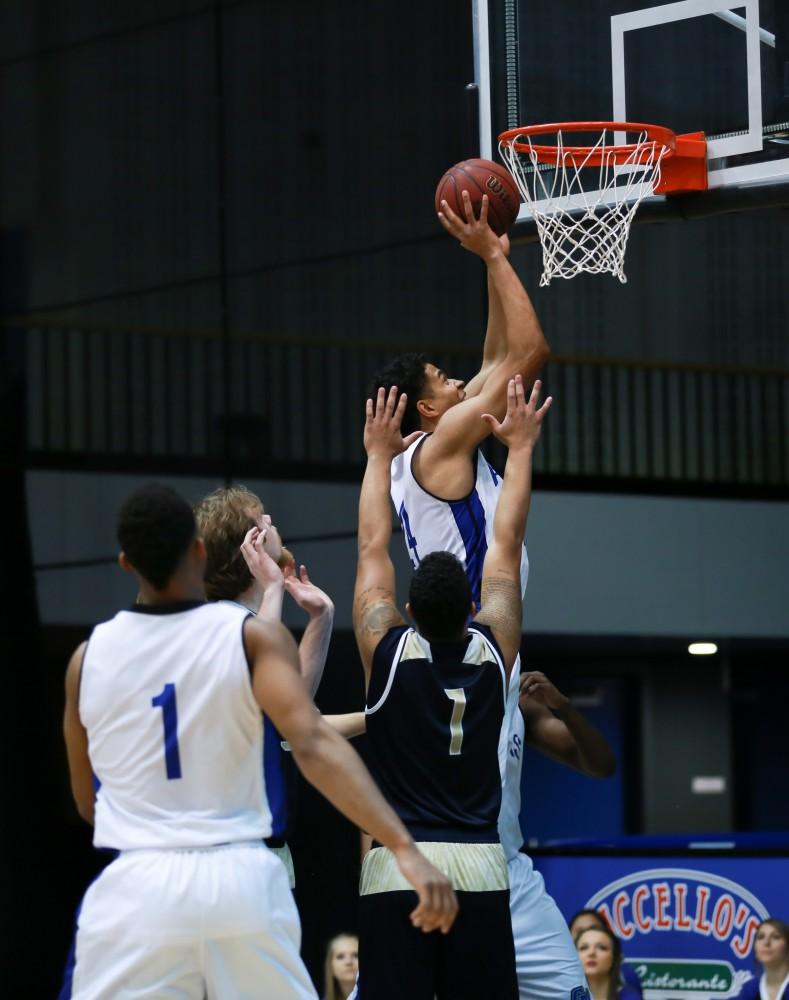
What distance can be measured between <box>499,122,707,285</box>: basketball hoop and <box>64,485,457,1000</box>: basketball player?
310cm

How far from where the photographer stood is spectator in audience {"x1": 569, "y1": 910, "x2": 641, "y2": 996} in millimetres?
8453

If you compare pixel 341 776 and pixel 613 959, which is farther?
pixel 613 959

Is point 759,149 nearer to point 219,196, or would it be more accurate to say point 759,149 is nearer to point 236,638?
point 236,638

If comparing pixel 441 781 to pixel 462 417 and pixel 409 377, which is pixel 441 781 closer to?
pixel 462 417

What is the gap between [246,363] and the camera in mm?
10875

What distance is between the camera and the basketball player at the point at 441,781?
477 cm

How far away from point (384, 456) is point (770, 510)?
8679 mm

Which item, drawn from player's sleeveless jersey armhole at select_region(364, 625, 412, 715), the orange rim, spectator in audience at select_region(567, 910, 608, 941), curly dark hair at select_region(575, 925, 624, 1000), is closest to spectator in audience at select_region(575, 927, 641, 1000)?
curly dark hair at select_region(575, 925, 624, 1000)

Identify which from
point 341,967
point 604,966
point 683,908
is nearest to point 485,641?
point 604,966

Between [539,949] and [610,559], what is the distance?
7.31 metres

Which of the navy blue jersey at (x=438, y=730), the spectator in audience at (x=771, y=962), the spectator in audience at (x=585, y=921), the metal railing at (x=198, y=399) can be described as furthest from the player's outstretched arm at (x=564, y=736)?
the metal railing at (x=198, y=399)

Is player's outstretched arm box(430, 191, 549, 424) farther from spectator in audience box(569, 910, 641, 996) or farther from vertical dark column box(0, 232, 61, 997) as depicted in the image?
vertical dark column box(0, 232, 61, 997)

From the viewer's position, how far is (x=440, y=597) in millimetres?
4762

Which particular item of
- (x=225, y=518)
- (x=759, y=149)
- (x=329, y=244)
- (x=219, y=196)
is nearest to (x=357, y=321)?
(x=329, y=244)
